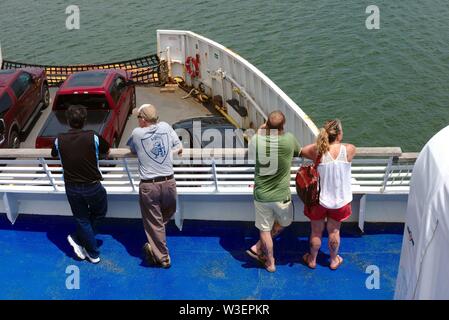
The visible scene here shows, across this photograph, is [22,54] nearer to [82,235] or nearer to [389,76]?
[389,76]

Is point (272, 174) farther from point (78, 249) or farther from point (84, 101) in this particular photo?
point (84, 101)

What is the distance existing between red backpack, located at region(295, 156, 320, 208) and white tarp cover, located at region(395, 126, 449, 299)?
1788 millimetres

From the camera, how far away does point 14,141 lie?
1110 centimetres

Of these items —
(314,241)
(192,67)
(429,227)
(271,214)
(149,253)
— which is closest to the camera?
(429,227)

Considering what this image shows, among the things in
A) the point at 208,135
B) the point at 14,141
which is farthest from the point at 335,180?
the point at 14,141

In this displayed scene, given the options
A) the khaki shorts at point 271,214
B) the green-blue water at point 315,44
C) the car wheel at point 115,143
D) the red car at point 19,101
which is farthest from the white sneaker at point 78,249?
the green-blue water at point 315,44

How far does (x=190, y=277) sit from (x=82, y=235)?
52.1 inches

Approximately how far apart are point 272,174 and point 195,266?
4.94ft

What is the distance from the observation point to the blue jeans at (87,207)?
5.80 m

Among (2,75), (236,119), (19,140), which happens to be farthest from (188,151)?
(2,75)
